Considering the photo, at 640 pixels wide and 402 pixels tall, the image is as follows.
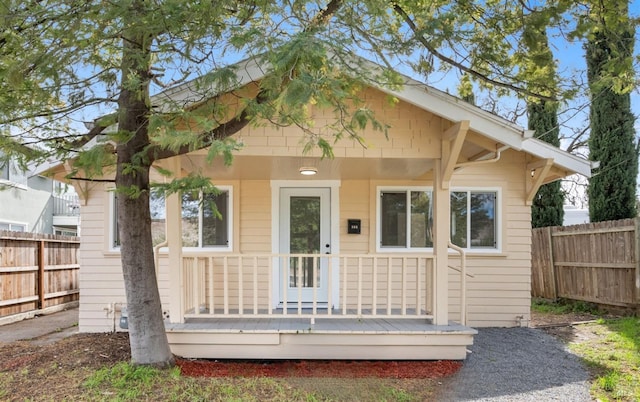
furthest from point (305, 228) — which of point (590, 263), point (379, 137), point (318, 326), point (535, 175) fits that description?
point (590, 263)

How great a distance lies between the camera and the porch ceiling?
6.03 metres

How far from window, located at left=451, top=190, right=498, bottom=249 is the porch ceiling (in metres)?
0.91

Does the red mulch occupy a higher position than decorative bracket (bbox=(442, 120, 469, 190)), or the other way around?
decorative bracket (bbox=(442, 120, 469, 190))

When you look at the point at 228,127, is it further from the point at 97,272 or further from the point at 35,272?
the point at 35,272

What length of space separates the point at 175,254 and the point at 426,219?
3.95 metres

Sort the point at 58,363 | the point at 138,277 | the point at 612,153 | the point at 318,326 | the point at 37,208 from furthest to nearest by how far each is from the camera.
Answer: the point at 37,208 → the point at 612,153 → the point at 318,326 → the point at 58,363 → the point at 138,277

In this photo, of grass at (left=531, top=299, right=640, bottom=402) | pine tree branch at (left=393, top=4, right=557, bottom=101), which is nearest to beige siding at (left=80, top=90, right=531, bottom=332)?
grass at (left=531, top=299, right=640, bottom=402)

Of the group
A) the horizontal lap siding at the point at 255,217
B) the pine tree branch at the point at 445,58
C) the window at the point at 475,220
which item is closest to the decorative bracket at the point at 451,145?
the pine tree branch at the point at 445,58

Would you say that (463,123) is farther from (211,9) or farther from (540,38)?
(211,9)

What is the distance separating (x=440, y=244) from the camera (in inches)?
231

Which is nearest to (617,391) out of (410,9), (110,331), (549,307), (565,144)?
(410,9)

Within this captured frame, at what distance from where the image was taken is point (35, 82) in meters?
4.39

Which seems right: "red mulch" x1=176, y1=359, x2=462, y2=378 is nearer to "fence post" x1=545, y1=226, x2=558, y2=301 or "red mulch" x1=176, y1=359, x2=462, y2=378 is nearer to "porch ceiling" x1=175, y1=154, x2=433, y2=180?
"porch ceiling" x1=175, y1=154, x2=433, y2=180

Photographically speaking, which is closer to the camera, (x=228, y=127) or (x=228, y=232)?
(x=228, y=127)
